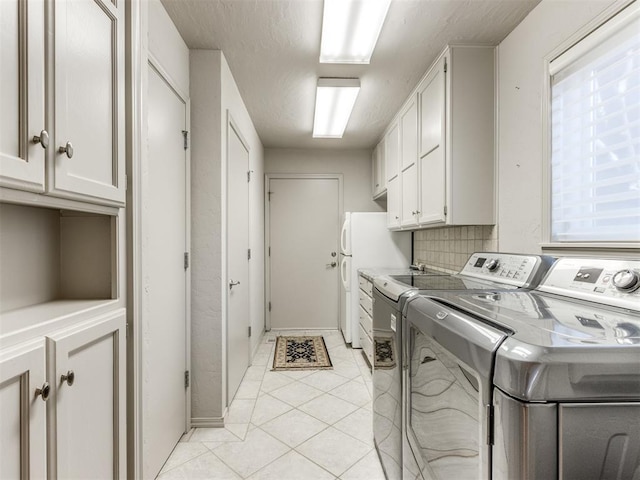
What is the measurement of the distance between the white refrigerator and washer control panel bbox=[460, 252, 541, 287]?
162 cm

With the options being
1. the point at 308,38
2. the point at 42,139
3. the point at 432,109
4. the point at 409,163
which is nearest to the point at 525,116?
the point at 432,109

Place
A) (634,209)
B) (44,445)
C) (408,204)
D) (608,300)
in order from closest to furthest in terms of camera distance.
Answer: (44,445) < (608,300) < (634,209) < (408,204)

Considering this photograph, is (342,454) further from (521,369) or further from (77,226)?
(77,226)

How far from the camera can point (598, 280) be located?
1103mm

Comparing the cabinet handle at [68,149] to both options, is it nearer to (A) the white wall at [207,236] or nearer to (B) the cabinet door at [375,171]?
(A) the white wall at [207,236]

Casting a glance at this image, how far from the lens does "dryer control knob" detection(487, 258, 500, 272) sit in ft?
5.61

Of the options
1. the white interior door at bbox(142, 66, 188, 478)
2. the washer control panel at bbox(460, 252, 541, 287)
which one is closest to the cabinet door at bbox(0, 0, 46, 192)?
the white interior door at bbox(142, 66, 188, 478)

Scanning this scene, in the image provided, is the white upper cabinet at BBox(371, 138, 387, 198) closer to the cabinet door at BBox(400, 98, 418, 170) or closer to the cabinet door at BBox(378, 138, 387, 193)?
the cabinet door at BBox(378, 138, 387, 193)

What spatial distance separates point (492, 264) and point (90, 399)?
178 cm

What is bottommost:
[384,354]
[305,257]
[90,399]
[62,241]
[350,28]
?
[384,354]

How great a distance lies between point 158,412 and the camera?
1613 millimetres

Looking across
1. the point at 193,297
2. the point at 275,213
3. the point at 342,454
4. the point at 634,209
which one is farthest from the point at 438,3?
the point at 275,213

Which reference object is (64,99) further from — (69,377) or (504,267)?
(504,267)

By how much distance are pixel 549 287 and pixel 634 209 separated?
397mm
